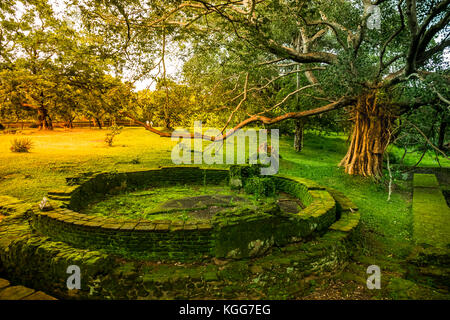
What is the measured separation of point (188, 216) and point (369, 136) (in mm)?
8963

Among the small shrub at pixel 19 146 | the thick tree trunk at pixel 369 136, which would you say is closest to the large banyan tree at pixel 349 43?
the thick tree trunk at pixel 369 136

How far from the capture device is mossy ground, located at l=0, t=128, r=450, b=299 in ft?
13.6

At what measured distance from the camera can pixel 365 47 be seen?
988 centimetres

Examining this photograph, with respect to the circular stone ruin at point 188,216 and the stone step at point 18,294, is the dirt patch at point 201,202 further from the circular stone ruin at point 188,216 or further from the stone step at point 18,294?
the stone step at point 18,294

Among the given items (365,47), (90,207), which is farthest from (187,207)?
(365,47)

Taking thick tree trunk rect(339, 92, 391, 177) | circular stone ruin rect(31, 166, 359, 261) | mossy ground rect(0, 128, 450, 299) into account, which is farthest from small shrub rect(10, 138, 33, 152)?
thick tree trunk rect(339, 92, 391, 177)

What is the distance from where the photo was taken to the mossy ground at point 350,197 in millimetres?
4148

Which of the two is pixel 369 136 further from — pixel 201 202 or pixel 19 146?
pixel 19 146

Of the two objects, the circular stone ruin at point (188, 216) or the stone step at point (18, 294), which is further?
the circular stone ruin at point (188, 216)

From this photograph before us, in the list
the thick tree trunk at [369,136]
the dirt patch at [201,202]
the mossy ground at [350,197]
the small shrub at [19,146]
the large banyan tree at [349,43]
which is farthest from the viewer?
the small shrub at [19,146]

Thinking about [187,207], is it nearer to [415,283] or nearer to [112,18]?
[415,283]

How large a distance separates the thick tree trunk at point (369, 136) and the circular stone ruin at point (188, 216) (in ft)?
14.6

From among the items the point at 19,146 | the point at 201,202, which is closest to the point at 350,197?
the point at 201,202
